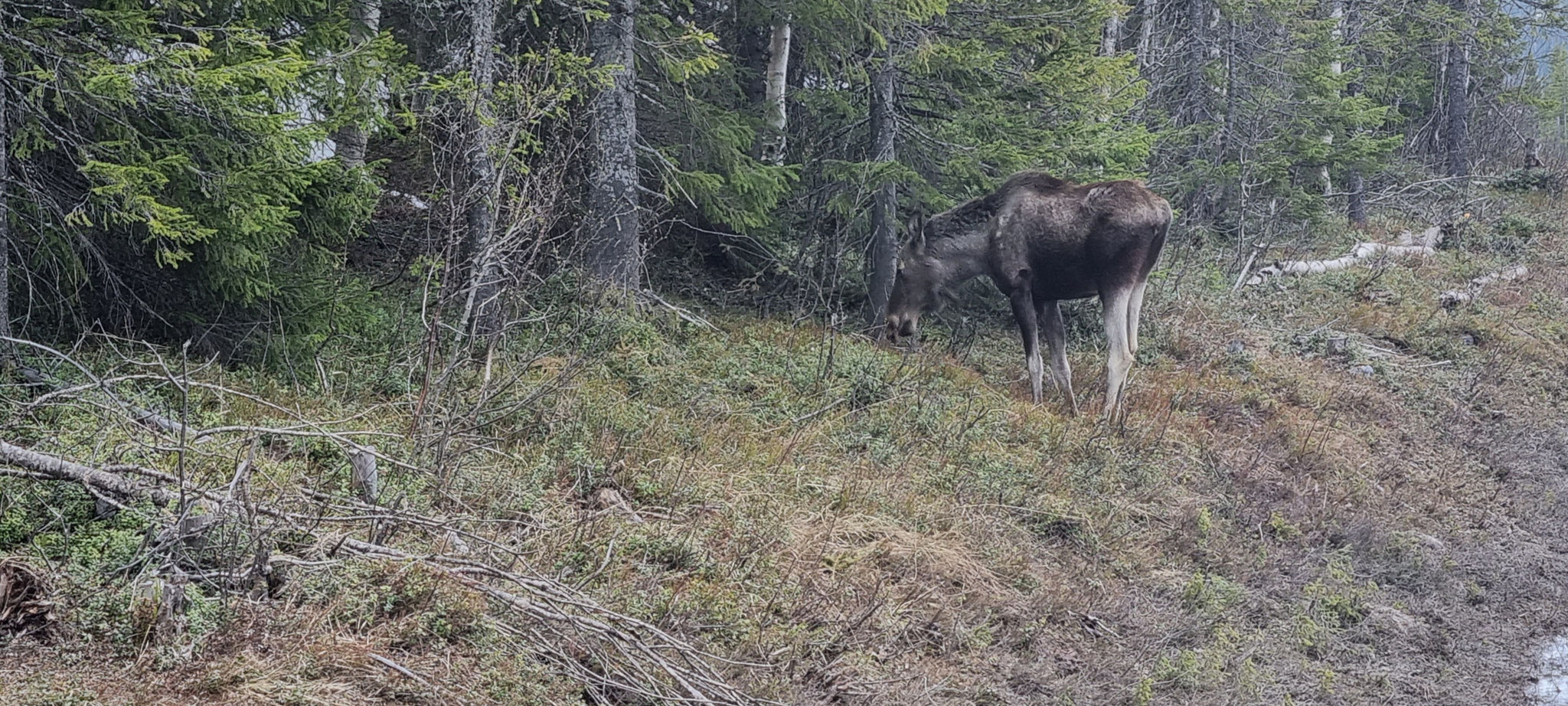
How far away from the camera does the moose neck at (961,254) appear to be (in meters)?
10.9

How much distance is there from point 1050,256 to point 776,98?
12.0ft

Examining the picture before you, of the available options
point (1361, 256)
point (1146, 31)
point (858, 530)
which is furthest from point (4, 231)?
point (1361, 256)

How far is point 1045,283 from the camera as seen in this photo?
34.7ft

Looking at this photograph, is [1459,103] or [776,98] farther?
[1459,103]

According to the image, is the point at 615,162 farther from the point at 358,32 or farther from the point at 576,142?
the point at 358,32

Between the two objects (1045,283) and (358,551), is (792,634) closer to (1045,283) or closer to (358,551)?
(358,551)

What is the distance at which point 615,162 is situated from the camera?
9.96 meters

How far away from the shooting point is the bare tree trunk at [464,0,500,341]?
6836 mm

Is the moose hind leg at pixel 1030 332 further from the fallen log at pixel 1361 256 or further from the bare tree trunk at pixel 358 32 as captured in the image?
the fallen log at pixel 1361 256

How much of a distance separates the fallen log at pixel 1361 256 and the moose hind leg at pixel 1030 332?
7.38 meters

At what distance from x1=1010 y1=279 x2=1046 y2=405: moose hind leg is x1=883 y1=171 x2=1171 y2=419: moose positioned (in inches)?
0.4

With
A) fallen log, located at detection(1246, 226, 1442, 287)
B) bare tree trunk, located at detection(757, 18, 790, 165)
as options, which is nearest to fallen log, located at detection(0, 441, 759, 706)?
bare tree trunk, located at detection(757, 18, 790, 165)

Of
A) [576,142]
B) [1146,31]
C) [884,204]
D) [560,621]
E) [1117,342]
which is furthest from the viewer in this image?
[1146,31]

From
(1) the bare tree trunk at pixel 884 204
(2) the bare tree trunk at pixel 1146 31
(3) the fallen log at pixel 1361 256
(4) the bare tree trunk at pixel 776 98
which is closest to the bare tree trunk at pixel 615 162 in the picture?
(4) the bare tree trunk at pixel 776 98
